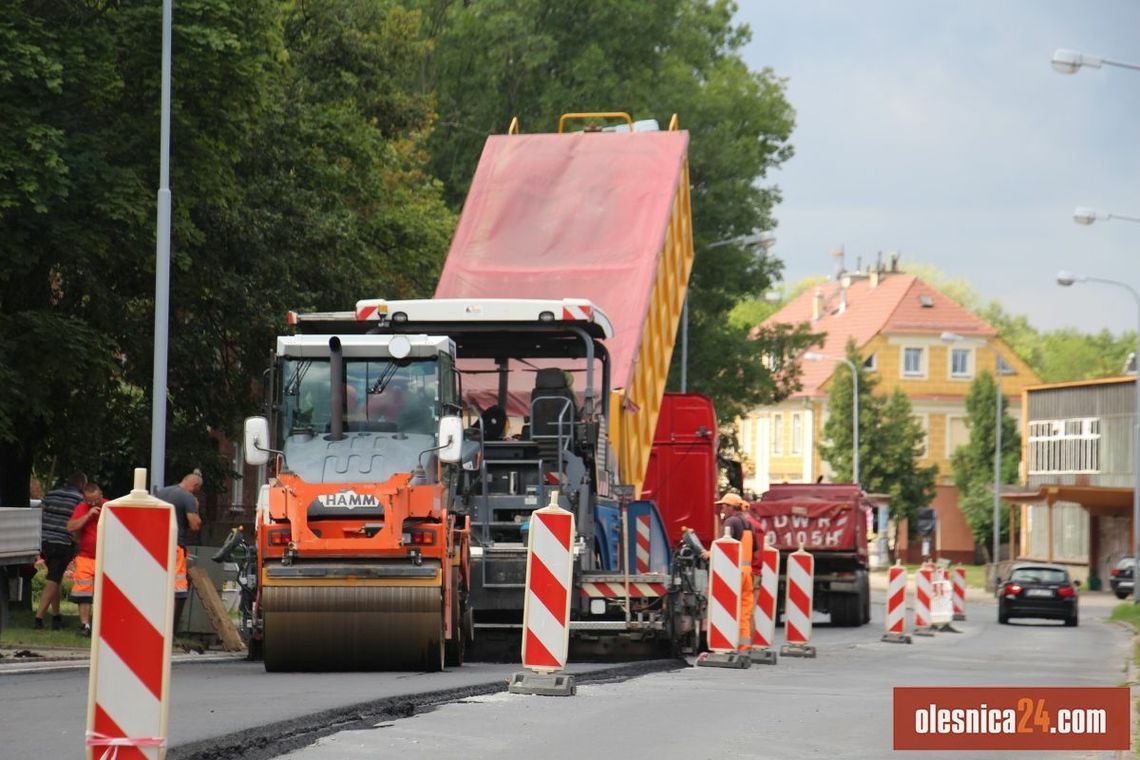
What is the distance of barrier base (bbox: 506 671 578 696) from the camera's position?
14.8 m

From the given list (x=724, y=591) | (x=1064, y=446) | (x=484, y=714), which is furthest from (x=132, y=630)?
(x=1064, y=446)

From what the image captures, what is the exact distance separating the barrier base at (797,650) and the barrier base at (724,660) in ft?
11.7

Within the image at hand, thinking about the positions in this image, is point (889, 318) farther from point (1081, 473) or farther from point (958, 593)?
point (958, 593)

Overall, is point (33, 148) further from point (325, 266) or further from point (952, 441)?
point (952, 441)

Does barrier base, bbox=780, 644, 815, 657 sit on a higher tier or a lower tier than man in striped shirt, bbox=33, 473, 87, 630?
lower

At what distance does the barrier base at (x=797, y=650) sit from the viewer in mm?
23844

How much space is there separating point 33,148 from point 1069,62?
48.6 feet

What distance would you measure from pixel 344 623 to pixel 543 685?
8.24 feet

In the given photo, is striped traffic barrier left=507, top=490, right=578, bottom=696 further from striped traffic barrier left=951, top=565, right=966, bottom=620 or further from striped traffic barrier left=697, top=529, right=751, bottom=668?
striped traffic barrier left=951, top=565, right=966, bottom=620

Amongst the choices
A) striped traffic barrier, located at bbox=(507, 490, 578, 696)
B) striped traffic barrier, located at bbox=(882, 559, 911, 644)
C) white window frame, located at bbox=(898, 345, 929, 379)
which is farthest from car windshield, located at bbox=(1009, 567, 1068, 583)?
white window frame, located at bbox=(898, 345, 929, 379)

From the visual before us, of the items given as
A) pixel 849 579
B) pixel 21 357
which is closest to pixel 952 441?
pixel 849 579

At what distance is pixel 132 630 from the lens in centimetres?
882

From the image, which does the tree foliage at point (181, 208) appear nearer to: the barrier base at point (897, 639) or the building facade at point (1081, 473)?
the barrier base at point (897, 639)

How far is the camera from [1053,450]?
80.4m
